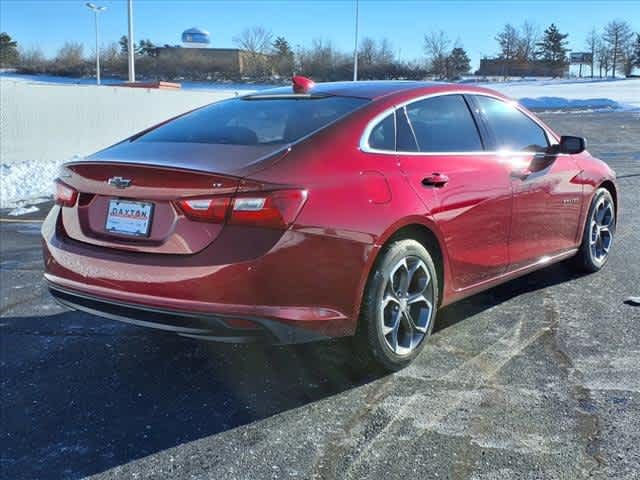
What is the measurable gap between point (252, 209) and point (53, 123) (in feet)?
43.1

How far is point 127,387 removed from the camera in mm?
3439

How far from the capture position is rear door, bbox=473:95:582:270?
427 cm

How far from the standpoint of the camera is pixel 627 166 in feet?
42.5

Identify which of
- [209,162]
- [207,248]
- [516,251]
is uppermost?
[209,162]

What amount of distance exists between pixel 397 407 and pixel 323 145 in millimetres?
1314

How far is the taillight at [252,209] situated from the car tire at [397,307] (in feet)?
2.10

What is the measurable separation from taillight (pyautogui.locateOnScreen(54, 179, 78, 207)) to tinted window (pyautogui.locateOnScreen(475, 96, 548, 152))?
2.58m

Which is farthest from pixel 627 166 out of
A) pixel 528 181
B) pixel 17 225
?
pixel 17 225

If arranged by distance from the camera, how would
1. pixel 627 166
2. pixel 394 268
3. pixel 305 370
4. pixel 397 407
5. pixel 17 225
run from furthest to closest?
pixel 627 166 < pixel 17 225 < pixel 305 370 < pixel 394 268 < pixel 397 407

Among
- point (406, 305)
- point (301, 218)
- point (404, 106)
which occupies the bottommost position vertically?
point (406, 305)

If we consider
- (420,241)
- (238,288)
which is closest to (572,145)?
(420,241)

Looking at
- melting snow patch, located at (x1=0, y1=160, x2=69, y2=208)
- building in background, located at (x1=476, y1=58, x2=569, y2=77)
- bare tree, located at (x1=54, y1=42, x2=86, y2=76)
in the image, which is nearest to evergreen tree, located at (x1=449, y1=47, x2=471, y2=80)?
building in background, located at (x1=476, y1=58, x2=569, y2=77)

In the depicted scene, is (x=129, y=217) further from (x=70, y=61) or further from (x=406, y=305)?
(x=70, y=61)

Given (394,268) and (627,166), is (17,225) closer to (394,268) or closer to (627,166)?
(394,268)
